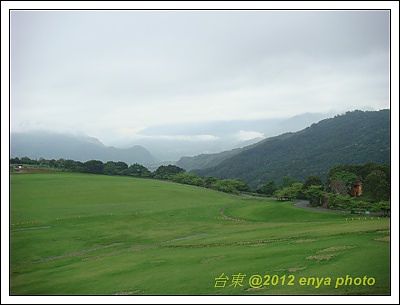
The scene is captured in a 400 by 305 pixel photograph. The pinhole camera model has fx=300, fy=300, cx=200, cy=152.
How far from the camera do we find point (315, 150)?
225ft

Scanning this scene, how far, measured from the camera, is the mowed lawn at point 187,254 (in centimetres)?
1023

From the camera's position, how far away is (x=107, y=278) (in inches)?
469

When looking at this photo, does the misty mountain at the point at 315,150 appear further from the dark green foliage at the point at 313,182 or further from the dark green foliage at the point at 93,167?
the dark green foliage at the point at 93,167

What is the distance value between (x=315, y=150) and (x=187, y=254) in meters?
61.1

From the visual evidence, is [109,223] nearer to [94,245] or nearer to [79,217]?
[79,217]

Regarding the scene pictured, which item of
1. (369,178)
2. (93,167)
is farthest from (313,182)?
(93,167)

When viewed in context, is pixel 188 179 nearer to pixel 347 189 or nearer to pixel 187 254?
pixel 347 189

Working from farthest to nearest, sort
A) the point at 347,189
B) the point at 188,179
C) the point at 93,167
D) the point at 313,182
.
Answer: the point at 188,179, the point at 93,167, the point at 313,182, the point at 347,189

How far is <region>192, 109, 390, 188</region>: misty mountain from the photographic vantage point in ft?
150

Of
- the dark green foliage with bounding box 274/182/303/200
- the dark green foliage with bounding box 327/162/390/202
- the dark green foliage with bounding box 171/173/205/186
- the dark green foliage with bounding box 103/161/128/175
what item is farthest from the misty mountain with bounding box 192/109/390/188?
the dark green foliage with bounding box 103/161/128/175

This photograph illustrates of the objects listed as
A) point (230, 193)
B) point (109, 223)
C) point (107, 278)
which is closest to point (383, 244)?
point (107, 278)

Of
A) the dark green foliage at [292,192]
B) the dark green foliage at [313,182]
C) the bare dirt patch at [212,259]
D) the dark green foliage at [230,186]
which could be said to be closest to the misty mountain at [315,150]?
the dark green foliage at [313,182]

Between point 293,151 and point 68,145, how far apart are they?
5354 cm

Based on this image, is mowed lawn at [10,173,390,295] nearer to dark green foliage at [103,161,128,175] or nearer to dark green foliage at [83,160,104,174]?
dark green foliage at [83,160,104,174]
